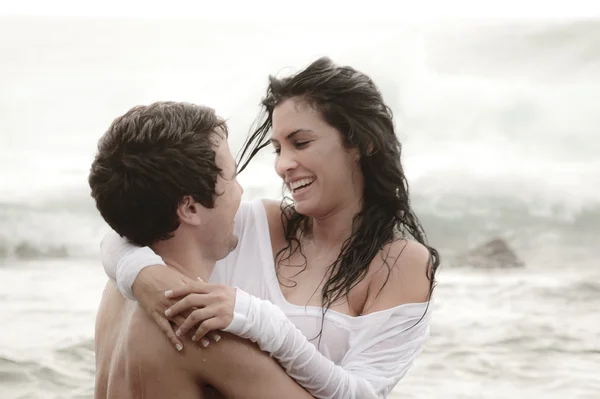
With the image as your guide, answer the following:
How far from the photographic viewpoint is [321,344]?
1.89 meters

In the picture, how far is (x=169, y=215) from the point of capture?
5.07 ft

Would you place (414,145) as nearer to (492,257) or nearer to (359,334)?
(492,257)

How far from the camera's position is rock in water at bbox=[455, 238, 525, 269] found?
452 cm

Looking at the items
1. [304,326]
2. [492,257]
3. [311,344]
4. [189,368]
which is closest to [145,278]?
[189,368]

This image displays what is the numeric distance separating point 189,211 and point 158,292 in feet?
0.49

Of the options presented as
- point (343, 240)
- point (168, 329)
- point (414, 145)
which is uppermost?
point (168, 329)

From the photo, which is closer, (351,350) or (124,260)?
(124,260)

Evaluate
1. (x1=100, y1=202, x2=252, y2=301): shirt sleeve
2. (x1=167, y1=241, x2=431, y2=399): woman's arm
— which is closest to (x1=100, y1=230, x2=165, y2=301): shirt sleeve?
(x1=100, y1=202, x2=252, y2=301): shirt sleeve

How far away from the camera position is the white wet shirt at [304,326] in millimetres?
1517

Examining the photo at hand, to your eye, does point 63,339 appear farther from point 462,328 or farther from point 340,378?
point 340,378

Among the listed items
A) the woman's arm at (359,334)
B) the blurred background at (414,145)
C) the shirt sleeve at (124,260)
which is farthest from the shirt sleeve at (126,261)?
the blurred background at (414,145)

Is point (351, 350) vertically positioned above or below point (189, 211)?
below

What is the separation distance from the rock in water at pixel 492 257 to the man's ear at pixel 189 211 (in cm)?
309

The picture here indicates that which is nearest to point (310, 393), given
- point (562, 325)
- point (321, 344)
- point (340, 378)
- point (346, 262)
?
point (340, 378)
